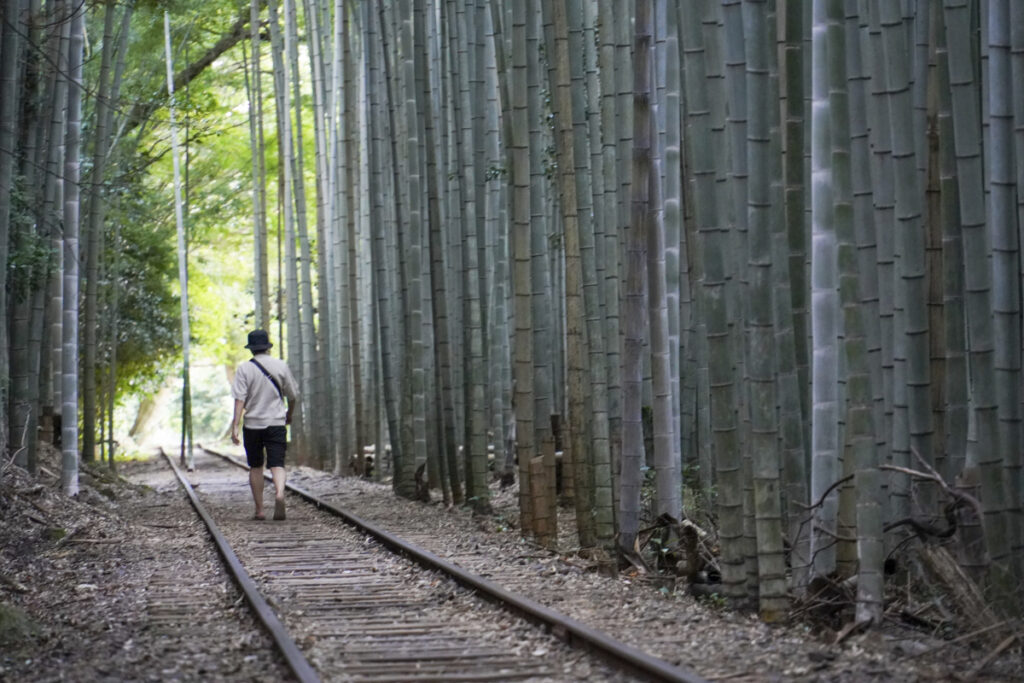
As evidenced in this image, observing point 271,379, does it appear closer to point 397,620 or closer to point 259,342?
point 259,342

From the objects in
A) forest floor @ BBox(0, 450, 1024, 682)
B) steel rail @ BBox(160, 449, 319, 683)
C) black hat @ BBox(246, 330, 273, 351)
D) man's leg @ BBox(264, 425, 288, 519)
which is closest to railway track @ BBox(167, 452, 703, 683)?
steel rail @ BBox(160, 449, 319, 683)

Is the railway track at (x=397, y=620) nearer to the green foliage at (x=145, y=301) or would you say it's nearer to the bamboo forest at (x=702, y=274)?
the bamboo forest at (x=702, y=274)

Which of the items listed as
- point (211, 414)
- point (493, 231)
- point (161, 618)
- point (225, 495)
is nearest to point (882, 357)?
point (161, 618)

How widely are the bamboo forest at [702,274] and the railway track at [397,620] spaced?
826mm

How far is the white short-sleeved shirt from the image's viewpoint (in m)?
8.80

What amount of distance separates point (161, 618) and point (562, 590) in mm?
1728

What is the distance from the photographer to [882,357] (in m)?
4.95

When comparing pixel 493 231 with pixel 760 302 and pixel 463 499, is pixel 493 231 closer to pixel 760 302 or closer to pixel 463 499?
pixel 463 499

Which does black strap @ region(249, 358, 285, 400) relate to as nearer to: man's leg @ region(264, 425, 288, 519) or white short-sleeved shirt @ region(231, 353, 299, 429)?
white short-sleeved shirt @ region(231, 353, 299, 429)

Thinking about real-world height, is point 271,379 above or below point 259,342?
below

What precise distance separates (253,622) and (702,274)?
2.29 meters

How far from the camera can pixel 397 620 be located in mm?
5219

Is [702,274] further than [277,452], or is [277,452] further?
[277,452]

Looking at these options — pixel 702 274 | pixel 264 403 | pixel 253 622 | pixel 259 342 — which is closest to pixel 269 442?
pixel 264 403
